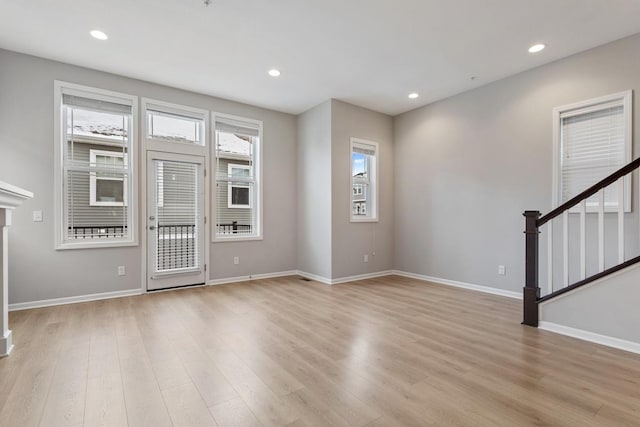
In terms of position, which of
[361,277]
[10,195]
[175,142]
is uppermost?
[175,142]

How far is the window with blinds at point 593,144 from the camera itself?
11.1ft

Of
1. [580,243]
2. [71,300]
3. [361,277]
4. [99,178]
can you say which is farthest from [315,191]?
[71,300]

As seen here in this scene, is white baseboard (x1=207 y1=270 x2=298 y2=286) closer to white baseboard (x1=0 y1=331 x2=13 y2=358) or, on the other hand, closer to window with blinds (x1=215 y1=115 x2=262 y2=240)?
window with blinds (x1=215 y1=115 x2=262 y2=240)

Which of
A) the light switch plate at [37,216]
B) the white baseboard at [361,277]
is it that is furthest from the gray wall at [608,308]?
the light switch plate at [37,216]

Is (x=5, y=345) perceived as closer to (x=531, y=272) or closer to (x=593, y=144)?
(x=531, y=272)

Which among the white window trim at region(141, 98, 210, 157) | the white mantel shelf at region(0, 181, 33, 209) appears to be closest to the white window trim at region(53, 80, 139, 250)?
the white window trim at region(141, 98, 210, 157)

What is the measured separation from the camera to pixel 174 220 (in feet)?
15.5

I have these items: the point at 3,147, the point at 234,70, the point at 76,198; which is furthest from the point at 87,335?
the point at 234,70

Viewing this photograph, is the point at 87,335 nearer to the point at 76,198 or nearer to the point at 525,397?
the point at 76,198

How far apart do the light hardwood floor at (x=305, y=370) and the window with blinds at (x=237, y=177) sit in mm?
1946

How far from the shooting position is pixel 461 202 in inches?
193

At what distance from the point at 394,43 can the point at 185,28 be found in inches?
91.1

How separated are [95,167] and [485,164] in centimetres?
564

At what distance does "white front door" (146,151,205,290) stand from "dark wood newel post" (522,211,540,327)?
14.7 ft
